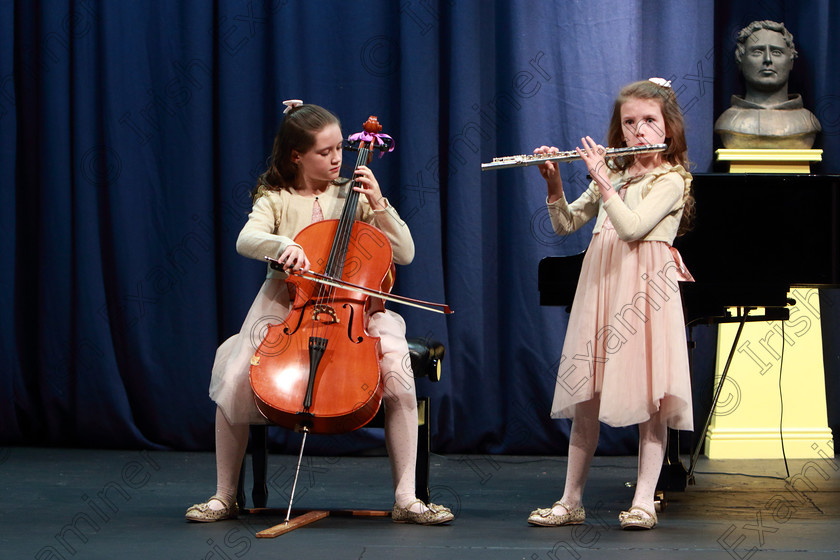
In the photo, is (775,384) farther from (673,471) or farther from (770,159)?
(673,471)

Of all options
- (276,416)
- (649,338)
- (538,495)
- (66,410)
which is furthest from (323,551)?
(66,410)

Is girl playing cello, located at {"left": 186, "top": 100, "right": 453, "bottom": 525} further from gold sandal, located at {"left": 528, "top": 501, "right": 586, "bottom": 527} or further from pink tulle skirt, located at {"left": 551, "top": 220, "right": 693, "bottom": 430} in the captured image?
pink tulle skirt, located at {"left": 551, "top": 220, "right": 693, "bottom": 430}

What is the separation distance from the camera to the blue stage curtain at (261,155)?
12.3ft

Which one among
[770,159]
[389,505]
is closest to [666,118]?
[389,505]

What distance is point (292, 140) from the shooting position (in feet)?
7.96

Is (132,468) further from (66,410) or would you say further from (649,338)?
(649,338)

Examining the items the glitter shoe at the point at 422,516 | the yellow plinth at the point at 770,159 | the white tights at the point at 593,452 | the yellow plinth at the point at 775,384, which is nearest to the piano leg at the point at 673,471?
the white tights at the point at 593,452

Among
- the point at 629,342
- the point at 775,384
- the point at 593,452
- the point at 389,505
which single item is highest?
the point at 629,342

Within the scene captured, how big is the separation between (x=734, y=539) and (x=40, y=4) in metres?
3.18

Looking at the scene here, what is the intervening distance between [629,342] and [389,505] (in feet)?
2.63

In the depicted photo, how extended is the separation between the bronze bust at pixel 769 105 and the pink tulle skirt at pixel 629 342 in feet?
5.06

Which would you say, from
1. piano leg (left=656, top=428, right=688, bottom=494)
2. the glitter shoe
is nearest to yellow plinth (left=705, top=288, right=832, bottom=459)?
piano leg (left=656, top=428, right=688, bottom=494)

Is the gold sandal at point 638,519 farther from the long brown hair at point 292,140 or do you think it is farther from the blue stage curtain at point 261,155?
the blue stage curtain at point 261,155

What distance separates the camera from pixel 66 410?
3.82 metres
